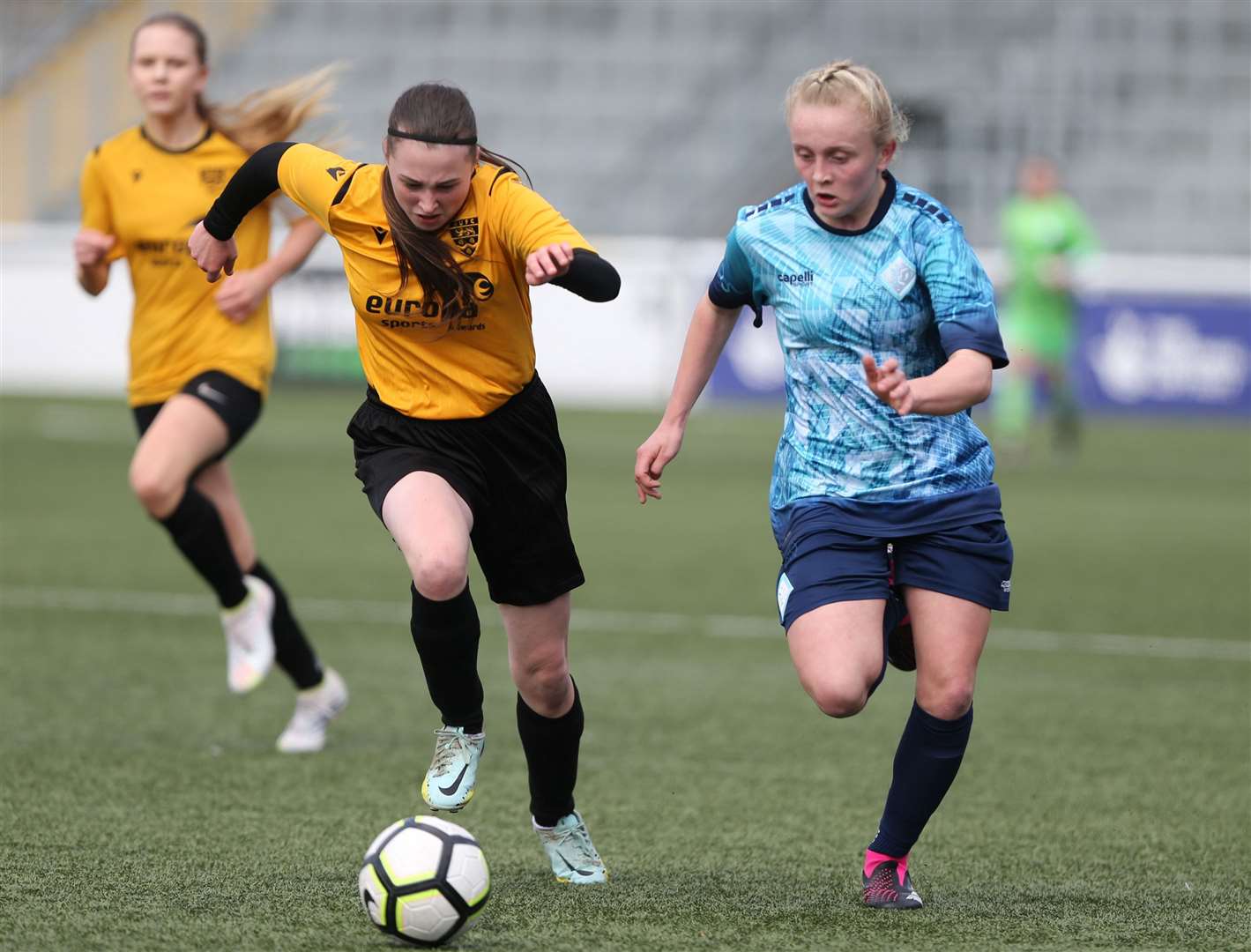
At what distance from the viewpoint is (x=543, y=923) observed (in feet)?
13.3

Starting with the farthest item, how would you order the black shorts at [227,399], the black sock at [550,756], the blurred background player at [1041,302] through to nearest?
the blurred background player at [1041,302] → the black shorts at [227,399] → the black sock at [550,756]

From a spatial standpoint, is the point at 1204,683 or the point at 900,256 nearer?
the point at 900,256

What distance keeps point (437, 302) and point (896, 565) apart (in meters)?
1.19

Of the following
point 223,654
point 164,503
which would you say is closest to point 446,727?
point 164,503

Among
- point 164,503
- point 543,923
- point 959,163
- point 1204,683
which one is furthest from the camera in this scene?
point 959,163

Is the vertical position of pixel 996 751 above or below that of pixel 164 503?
below

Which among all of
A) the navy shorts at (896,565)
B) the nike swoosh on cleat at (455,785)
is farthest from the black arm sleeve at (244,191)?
the navy shorts at (896,565)

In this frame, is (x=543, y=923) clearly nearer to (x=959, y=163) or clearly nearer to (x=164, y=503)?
(x=164, y=503)

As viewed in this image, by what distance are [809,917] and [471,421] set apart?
1.35m

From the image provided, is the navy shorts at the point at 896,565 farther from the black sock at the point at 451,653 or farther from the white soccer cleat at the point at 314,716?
the white soccer cleat at the point at 314,716

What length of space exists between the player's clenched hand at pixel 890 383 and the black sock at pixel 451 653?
3.35 ft

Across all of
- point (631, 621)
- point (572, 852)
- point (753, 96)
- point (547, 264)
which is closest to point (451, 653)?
point (572, 852)

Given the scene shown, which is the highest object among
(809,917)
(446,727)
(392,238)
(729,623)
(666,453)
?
(392,238)

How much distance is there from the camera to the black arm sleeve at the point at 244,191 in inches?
182
